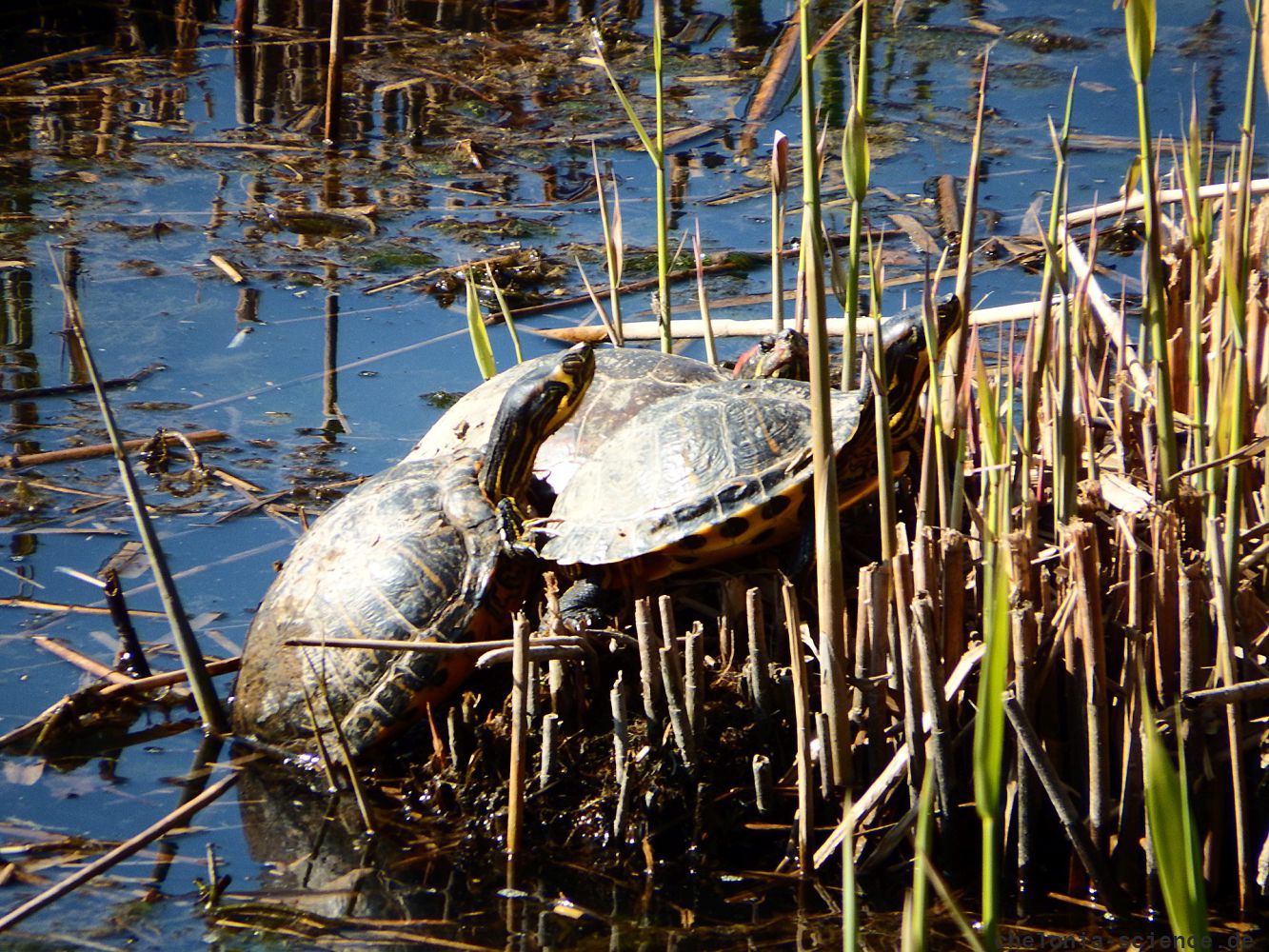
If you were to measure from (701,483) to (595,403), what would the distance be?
661mm

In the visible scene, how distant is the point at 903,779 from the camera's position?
265 cm

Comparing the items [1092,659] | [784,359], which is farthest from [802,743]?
[784,359]

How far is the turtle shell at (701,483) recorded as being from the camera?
3.08 metres

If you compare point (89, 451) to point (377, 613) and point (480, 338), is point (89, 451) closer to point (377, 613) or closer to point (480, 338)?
point (480, 338)

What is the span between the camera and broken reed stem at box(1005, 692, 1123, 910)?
233 cm

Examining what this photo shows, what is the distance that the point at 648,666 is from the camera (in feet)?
9.07

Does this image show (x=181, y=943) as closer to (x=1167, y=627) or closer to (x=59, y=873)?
(x=59, y=873)

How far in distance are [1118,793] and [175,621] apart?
1869 mm

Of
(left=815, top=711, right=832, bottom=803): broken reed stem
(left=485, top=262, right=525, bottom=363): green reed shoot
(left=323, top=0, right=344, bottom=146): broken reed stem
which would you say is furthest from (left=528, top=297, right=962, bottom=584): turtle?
(left=323, top=0, right=344, bottom=146): broken reed stem

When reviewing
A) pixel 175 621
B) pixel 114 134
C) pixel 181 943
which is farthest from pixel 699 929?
pixel 114 134

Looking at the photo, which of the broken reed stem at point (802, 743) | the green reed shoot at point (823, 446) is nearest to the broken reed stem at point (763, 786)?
the broken reed stem at point (802, 743)

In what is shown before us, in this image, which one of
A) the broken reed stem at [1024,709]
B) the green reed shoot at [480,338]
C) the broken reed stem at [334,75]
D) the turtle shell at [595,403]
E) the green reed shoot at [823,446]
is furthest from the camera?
the broken reed stem at [334,75]

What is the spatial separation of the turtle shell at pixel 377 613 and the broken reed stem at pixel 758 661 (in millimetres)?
723

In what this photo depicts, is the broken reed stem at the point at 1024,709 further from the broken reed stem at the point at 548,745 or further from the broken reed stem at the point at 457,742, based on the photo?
the broken reed stem at the point at 457,742
